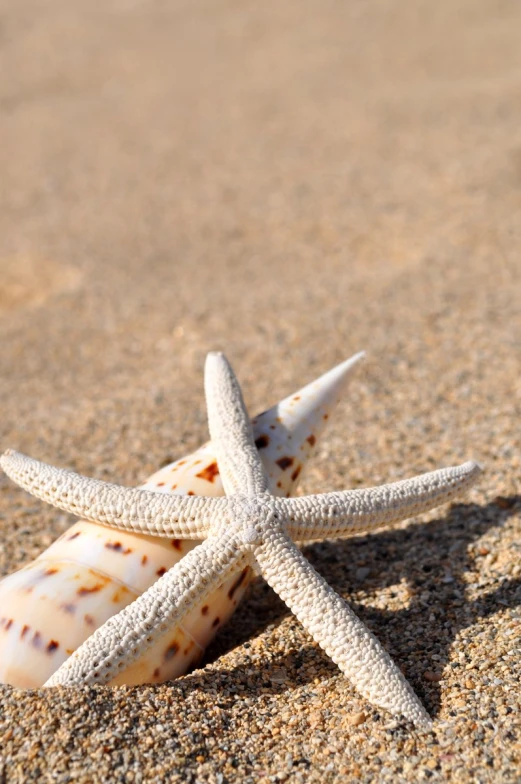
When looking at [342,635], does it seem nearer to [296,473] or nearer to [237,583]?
[237,583]

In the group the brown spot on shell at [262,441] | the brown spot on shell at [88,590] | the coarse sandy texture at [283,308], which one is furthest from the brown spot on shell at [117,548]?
the brown spot on shell at [262,441]

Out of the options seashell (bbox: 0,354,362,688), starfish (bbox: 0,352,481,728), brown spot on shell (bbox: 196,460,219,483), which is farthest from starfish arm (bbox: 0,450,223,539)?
brown spot on shell (bbox: 196,460,219,483)

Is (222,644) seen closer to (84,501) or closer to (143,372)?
(84,501)

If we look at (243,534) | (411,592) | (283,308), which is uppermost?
(243,534)

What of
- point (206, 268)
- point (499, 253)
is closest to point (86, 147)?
point (206, 268)

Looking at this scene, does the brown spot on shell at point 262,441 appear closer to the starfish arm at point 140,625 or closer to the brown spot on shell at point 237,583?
the brown spot on shell at point 237,583

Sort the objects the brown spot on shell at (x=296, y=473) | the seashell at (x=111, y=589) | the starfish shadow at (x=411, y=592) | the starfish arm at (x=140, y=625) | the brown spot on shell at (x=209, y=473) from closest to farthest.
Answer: the starfish arm at (x=140, y=625)
the seashell at (x=111, y=589)
the starfish shadow at (x=411, y=592)
the brown spot on shell at (x=209, y=473)
the brown spot on shell at (x=296, y=473)

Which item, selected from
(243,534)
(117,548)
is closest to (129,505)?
(117,548)
